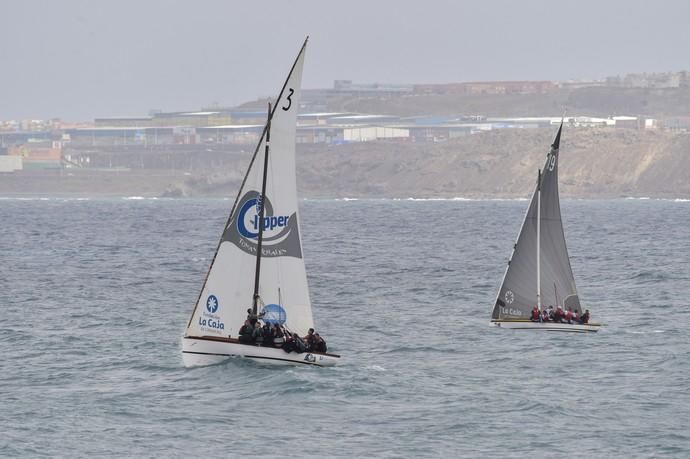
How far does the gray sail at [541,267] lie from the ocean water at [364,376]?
1.39m

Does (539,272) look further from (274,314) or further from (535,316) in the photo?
(274,314)

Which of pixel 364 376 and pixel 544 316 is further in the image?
pixel 544 316

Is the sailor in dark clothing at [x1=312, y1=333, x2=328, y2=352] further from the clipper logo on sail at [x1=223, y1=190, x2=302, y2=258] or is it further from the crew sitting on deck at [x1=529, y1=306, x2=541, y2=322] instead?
the crew sitting on deck at [x1=529, y1=306, x2=541, y2=322]

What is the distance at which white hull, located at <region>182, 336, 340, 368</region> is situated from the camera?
3847 centimetres

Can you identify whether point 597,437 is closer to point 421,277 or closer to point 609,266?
point 421,277

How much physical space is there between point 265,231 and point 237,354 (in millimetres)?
3567

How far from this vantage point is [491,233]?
133500 millimetres

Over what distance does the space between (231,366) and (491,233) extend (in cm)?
9636

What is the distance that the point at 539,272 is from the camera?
2028 inches

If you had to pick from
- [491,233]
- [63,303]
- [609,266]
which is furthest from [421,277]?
[491,233]

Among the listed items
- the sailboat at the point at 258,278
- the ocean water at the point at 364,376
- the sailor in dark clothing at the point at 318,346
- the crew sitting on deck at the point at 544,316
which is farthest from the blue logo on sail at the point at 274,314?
the crew sitting on deck at the point at 544,316

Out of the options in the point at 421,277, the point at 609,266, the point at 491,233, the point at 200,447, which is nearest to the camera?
the point at 200,447

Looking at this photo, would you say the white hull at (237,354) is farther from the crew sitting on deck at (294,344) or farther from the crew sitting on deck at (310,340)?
the crew sitting on deck at (310,340)

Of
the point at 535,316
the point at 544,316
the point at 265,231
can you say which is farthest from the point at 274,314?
the point at 544,316
